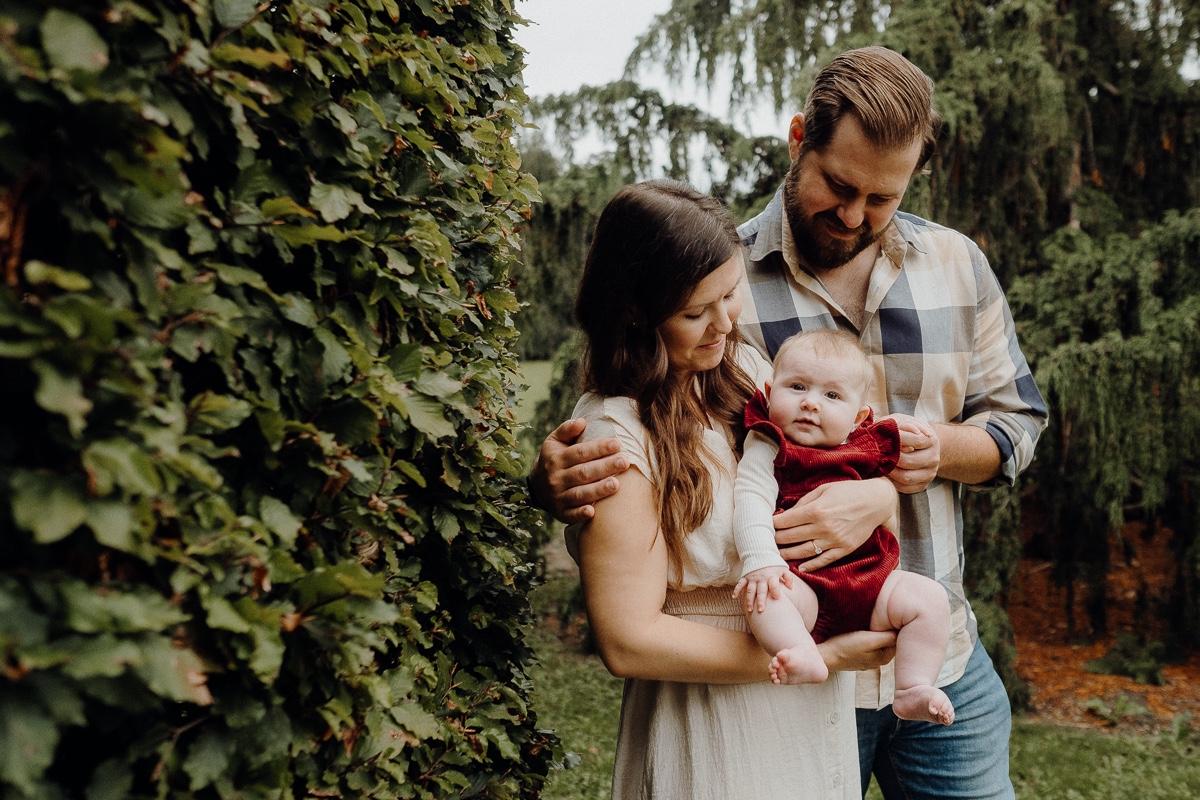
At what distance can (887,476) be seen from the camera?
6.40 feet

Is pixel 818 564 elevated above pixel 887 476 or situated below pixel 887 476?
below

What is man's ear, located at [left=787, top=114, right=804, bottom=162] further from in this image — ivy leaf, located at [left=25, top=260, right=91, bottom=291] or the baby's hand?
ivy leaf, located at [left=25, top=260, right=91, bottom=291]

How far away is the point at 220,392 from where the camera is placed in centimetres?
100

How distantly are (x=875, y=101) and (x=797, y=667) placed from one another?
124cm

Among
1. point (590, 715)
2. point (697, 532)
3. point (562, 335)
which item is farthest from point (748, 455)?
point (562, 335)

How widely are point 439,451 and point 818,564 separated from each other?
0.75 m

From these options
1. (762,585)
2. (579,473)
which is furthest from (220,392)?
(762,585)

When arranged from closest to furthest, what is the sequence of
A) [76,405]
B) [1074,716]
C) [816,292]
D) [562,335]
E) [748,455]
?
1. [76,405]
2. [748,455]
3. [816,292]
4. [1074,716]
5. [562,335]

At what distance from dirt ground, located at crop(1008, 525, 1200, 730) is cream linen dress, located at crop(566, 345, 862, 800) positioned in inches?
198

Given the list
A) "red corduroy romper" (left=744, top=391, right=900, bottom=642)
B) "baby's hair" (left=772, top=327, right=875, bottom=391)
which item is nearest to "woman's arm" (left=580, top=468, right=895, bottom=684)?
"red corduroy romper" (left=744, top=391, right=900, bottom=642)

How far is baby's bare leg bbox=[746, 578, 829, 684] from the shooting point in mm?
1520

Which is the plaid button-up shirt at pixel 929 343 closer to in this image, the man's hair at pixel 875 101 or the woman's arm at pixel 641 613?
the man's hair at pixel 875 101

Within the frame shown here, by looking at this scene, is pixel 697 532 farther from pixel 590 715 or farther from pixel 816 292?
pixel 590 715

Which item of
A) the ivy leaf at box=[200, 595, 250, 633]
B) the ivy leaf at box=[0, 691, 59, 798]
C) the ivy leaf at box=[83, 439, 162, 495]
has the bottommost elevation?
the ivy leaf at box=[0, 691, 59, 798]
